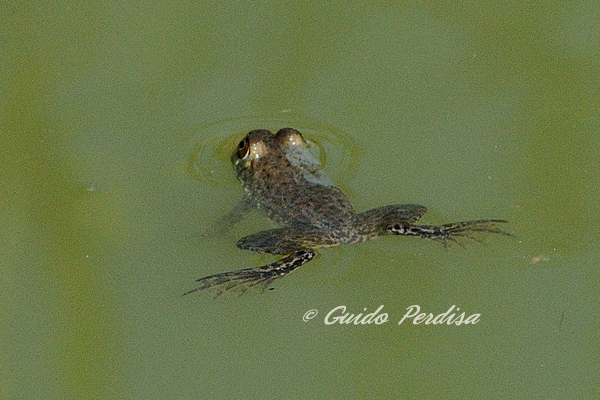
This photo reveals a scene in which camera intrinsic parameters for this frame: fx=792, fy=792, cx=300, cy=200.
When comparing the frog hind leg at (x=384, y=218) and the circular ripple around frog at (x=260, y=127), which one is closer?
the frog hind leg at (x=384, y=218)

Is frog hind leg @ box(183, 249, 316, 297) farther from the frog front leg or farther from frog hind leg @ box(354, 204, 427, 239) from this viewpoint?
frog hind leg @ box(354, 204, 427, 239)

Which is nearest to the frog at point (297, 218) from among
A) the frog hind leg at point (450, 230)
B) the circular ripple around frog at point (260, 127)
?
the frog hind leg at point (450, 230)

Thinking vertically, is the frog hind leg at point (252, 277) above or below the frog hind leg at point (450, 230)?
above

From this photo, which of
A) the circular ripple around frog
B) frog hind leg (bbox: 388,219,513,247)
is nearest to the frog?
frog hind leg (bbox: 388,219,513,247)

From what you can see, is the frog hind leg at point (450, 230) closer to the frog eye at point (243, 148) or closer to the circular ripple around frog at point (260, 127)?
the circular ripple around frog at point (260, 127)

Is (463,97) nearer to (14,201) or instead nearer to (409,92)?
(409,92)

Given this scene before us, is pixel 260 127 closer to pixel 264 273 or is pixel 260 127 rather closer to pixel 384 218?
pixel 384 218
